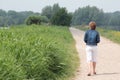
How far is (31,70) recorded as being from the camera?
9891 millimetres

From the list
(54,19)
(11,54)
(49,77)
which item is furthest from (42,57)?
(54,19)

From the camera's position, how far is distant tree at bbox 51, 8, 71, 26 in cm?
9156

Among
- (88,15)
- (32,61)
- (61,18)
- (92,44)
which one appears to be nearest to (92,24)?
(92,44)

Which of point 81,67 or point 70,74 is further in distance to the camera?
point 81,67

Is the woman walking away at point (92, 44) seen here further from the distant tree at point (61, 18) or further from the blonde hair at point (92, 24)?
the distant tree at point (61, 18)

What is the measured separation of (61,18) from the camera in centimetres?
9181

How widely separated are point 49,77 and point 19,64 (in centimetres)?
181

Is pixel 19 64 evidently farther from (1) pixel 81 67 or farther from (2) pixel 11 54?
(1) pixel 81 67

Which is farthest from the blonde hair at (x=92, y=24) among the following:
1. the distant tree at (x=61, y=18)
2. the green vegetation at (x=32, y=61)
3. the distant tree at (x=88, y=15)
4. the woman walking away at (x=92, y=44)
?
the distant tree at (x=88, y=15)

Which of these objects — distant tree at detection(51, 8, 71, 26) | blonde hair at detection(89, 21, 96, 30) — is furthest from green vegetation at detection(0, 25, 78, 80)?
distant tree at detection(51, 8, 71, 26)

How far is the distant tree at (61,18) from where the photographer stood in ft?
300

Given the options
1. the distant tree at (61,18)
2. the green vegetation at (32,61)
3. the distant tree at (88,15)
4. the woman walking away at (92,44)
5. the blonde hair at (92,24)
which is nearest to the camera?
the green vegetation at (32,61)

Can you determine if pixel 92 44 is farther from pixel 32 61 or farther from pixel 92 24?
pixel 32 61

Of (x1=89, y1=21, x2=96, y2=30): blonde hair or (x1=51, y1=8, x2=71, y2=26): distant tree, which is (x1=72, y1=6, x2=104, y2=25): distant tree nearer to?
(x1=51, y1=8, x2=71, y2=26): distant tree
